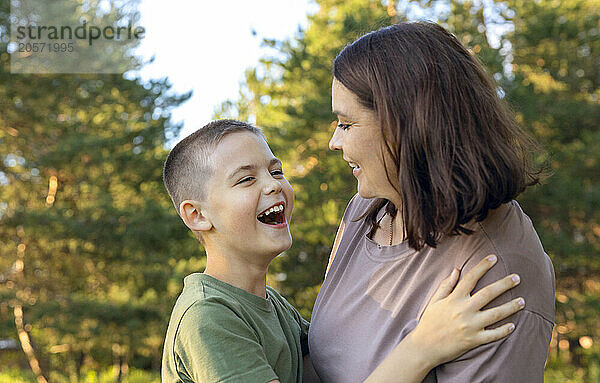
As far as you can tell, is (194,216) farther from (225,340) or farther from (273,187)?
(225,340)

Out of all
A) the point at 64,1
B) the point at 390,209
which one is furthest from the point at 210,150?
the point at 64,1

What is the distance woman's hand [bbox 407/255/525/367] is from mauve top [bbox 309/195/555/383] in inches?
0.8

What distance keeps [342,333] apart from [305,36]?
9116 mm

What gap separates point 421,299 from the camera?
1.54 meters

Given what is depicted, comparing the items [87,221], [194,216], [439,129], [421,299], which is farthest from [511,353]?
[87,221]

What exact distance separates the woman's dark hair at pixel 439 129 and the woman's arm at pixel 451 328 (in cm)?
13

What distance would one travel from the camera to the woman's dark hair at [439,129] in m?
1.40

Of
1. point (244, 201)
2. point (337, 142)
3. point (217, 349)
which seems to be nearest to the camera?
point (217, 349)

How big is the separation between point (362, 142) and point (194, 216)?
576mm

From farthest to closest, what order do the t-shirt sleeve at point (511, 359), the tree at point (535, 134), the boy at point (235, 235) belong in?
the tree at point (535, 134), the boy at point (235, 235), the t-shirt sleeve at point (511, 359)

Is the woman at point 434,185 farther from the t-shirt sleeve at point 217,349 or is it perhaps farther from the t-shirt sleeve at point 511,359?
the t-shirt sleeve at point 217,349

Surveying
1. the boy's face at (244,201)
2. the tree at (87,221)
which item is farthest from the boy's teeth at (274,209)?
the tree at (87,221)

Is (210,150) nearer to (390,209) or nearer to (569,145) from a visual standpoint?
(390,209)

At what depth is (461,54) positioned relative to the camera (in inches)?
60.6
